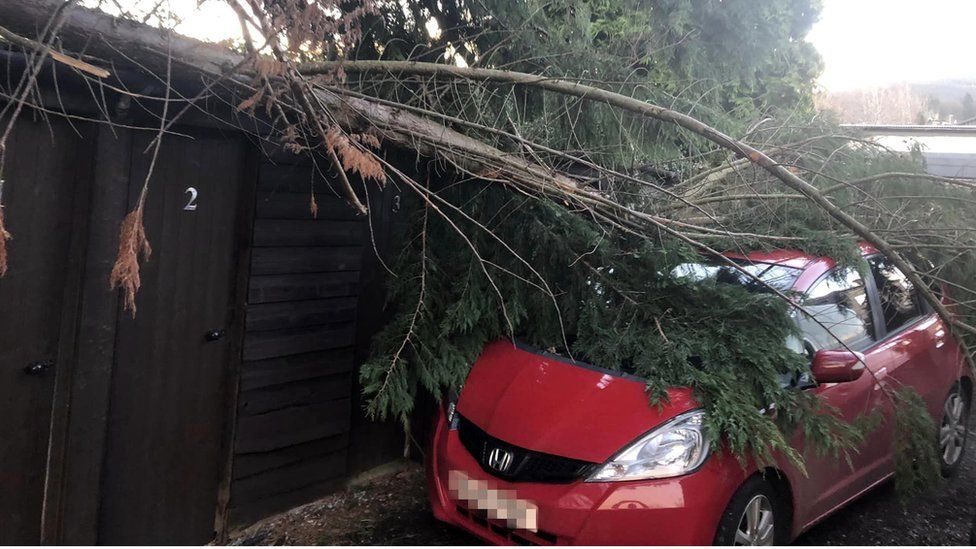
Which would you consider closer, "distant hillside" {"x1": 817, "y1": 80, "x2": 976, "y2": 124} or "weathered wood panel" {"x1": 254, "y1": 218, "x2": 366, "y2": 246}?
"weathered wood panel" {"x1": 254, "y1": 218, "x2": 366, "y2": 246}

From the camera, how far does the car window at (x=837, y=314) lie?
3822mm

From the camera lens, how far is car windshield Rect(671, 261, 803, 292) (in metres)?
3.84

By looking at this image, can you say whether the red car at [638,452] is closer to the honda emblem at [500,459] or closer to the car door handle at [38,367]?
the honda emblem at [500,459]

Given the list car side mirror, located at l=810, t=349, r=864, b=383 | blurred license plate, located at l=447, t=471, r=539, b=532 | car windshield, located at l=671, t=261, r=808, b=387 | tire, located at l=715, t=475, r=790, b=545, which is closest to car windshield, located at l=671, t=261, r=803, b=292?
car windshield, located at l=671, t=261, r=808, b=387

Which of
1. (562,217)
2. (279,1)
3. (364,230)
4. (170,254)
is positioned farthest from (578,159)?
(170,254)

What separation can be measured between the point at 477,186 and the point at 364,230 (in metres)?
0.87

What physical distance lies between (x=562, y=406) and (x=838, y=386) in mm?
1609

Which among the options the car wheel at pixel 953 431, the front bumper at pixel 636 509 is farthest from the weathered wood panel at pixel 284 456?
the car wheel at pixel 953 431

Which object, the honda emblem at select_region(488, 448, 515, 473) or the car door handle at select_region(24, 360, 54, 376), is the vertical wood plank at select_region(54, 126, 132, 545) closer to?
the car door handle at select_region(24, 360, 54, 376)

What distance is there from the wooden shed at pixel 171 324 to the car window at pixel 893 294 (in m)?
3.37

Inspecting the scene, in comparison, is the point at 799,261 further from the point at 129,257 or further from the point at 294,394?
the point at 129,257

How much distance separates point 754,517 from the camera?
127 inches

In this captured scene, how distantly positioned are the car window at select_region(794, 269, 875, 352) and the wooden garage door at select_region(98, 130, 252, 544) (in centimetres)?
328

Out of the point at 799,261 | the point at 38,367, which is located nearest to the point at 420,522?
the point at 38,367
